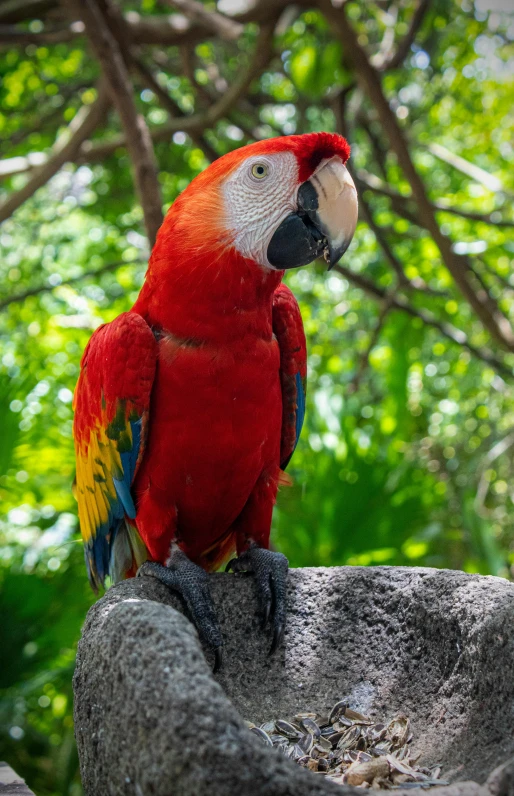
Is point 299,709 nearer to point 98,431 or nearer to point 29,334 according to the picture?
point 98,431

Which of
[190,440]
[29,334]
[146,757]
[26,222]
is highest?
[26,222]

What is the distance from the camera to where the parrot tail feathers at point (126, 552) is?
5.27ft

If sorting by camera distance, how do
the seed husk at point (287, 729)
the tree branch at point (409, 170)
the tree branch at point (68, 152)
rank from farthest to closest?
the tree branch at point (68, 152) → the tree branch at point (409, 170) → the seed husk at point (287, 729)

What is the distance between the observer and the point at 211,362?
1384 mm

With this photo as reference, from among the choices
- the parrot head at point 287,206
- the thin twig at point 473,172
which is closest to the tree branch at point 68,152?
the parrot head at point 287,206

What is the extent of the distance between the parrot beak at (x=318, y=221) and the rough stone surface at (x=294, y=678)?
24.0 inches

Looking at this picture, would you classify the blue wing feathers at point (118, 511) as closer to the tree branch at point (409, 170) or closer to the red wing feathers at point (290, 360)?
the red wing feathers at point (290, 360)

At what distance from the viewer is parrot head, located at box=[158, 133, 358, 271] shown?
135 cm

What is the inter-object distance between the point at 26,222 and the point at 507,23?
325 cm

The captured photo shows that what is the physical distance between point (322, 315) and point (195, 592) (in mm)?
4093

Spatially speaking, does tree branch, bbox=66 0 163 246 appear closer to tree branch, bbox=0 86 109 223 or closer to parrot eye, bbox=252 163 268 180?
tree branch, bbox=0 86 109 223

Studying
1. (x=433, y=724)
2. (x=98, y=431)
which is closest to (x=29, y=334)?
(x=98, y=431)

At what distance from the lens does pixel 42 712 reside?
3605mm

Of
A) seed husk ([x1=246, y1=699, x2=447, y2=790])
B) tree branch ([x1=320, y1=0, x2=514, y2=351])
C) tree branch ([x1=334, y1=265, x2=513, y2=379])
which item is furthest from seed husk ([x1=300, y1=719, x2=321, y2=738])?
tree branch ([x1=334, y1=265, x2=513, y2=379])
